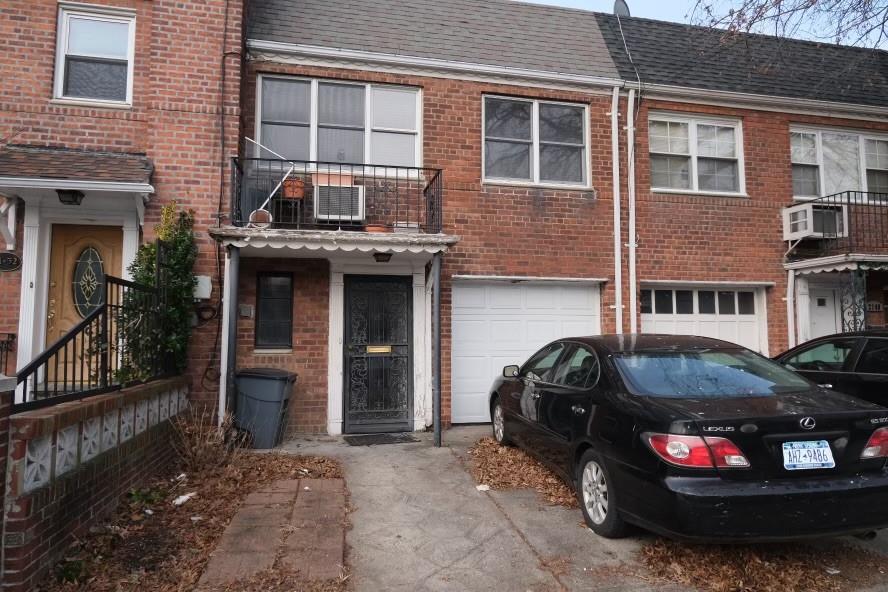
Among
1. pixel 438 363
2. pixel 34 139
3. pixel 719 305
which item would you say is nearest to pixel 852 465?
pixel 438 363

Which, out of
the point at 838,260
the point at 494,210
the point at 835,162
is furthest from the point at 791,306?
the point at 494,210

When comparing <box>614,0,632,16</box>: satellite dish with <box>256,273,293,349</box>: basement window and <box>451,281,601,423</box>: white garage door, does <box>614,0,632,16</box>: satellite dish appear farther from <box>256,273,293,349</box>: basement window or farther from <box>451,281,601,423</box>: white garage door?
<box>256,273,293,349</box>: basement window

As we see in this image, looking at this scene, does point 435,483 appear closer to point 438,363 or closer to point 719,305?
point 438,363

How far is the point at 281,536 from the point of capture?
411 centimetres

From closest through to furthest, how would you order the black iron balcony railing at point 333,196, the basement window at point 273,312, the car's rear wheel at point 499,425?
the car's rear wheel at point 499,425
the black iron balcony railing at point 333,196
the basement window at point 273,312

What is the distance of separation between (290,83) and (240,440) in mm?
5114

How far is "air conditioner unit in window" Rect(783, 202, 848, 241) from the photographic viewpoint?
29.5 feet

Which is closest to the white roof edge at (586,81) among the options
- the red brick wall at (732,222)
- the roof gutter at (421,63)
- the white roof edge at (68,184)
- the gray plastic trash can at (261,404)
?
the roof gutter at (421,63)

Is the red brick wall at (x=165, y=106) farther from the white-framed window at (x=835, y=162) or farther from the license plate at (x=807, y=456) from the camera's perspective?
the white-framed window at (x=835, y=162)

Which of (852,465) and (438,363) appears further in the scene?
(438,363)

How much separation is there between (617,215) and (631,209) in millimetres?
282

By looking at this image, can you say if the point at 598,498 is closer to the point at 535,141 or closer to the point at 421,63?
the point at 535,141

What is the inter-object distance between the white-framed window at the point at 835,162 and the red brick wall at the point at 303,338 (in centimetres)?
850

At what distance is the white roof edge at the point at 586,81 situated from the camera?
7.98 m
